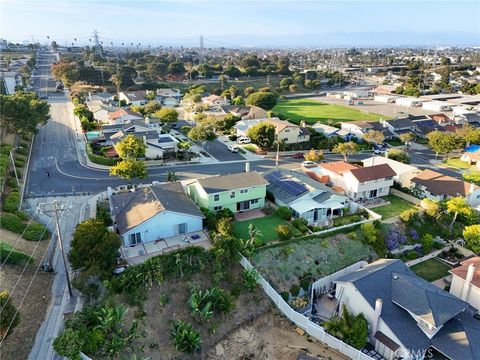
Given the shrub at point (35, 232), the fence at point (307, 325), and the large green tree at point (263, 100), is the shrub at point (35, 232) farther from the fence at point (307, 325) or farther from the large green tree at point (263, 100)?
the large green tree at point (263, 100)

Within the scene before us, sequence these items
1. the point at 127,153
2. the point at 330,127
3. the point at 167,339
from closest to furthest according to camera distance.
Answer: the point at 167,339
the point at 127,153
the point at 330,127

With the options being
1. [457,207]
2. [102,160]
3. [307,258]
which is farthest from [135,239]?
[457,207]

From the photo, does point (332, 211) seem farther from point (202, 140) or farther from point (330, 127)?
point (330, 127)

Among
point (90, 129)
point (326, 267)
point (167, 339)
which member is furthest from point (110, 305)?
point (90, 129)

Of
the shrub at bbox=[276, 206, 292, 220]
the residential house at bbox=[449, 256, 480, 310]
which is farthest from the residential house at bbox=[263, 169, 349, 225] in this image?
the residential house at bbox=[449, 256, 480, 310]

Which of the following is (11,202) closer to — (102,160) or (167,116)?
(102,160)

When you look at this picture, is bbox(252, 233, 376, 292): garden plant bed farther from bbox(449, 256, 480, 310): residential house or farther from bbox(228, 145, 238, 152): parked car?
bbox(228, 145, 238, 152): parked car
